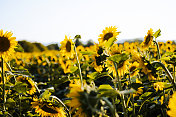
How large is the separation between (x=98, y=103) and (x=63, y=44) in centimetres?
150

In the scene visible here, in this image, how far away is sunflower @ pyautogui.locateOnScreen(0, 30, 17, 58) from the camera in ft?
7.37

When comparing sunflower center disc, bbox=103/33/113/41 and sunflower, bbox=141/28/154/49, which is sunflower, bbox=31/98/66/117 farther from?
sunflower, bbox=141/28/154/49

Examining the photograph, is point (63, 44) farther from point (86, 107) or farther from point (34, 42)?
point (34, 42)

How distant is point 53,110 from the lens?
1515 mm

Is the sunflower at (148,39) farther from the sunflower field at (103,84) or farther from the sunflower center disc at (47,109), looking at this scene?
the sunflower center disc at (47,109)

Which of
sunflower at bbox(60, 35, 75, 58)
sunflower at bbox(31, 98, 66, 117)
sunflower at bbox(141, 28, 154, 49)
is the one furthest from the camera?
sunflower at bbox(141, 28, 154, 49)

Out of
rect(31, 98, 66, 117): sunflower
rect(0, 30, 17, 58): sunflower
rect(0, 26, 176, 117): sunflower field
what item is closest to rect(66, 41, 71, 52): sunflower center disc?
rect(0, 26, 176, 117): sunflower field

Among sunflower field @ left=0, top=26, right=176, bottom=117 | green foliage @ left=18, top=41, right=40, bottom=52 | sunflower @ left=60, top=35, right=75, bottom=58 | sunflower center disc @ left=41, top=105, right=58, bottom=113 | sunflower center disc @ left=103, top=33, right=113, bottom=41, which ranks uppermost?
green foliage @ left=18, top=41, right=40, bottom=52

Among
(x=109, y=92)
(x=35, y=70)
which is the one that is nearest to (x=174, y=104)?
(x=109, y=92)

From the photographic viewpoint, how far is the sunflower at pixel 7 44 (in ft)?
7.37

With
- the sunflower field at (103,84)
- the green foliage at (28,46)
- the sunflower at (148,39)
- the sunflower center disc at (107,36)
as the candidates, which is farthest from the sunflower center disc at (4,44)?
the green foliage at (28,46)

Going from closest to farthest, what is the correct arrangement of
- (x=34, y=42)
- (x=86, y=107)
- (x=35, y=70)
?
(x=86, y=107) < (x=35, y=70) < (x=34, y=42)

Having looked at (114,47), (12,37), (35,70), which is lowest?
(35,70)

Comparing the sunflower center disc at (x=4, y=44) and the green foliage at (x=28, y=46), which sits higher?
the green foliage at (x=28, y=46)
